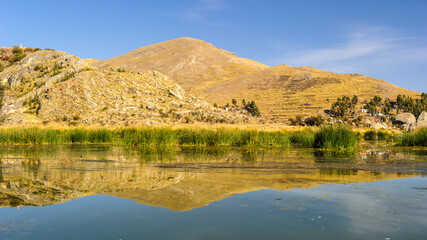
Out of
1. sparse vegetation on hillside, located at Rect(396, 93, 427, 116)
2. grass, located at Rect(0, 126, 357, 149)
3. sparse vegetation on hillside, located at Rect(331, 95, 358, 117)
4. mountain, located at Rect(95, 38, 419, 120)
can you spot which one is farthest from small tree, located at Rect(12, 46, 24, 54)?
sparse vegetation on hillside, located at Rect(396, 93, 427, 116)

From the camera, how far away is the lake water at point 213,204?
5559mm

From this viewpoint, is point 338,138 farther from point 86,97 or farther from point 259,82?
point 259,82

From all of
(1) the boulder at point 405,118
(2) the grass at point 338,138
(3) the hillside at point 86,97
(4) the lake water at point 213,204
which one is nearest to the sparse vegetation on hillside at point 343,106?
(1) the boulder at point 405,118

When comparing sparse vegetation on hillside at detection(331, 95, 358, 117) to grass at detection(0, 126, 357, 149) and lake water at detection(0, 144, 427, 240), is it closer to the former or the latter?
grass at detection(0, 126, 357, 149)

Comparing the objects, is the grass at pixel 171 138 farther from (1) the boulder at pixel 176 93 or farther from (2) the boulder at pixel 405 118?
(2) the boulder at pixel 405 118

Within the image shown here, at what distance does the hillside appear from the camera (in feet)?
148

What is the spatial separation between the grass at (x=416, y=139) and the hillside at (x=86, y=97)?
89.2 feet

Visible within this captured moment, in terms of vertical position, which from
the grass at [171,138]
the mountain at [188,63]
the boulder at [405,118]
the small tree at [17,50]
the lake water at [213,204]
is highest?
the mountain at [188,63]

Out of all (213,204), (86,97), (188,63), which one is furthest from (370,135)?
(188,63)

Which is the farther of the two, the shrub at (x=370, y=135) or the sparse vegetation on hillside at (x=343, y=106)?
the sparse vegetation on hillside at (x=343, y=106)

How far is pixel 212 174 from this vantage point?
36.6 ft

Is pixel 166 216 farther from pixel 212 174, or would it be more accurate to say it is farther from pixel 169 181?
pixel 212 174

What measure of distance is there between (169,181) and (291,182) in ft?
10.3

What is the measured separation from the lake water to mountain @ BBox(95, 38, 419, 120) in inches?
2497
